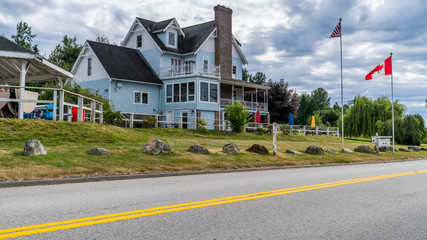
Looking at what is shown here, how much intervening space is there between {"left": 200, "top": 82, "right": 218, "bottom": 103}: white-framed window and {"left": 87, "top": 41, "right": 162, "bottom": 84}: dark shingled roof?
4668 millimetres

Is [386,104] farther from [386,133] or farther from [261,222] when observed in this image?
[261,222]

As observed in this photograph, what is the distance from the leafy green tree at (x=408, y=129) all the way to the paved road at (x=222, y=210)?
33.1 meters

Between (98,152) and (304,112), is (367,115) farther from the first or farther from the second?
(98,152)

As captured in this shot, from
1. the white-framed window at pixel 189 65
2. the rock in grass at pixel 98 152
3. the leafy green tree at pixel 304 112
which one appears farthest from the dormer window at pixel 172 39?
the leafy green tree at pixel 304 112

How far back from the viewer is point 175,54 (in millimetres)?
39062

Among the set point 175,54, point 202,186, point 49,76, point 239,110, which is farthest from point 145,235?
point 175,54

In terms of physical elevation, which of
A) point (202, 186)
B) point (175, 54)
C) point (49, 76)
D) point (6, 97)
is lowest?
point (202, 186)

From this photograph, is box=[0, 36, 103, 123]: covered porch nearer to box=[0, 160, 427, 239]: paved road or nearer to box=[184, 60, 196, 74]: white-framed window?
box=[0, 160, 427, 239]: paved road

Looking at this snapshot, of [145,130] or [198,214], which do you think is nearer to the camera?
[198,214]

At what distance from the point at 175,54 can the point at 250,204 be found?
33.5 m

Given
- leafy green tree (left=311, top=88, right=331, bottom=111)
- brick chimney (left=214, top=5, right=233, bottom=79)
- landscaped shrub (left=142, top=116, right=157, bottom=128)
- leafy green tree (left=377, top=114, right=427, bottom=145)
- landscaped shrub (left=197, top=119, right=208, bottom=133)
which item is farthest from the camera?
leafy green tree (left=311, top=88, right=331, bottom=111)

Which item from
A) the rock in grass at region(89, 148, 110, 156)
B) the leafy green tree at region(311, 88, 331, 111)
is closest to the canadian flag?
the rock in grass at region(89, 148, 110, 156)

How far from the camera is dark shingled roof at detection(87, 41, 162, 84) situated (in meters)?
35.0

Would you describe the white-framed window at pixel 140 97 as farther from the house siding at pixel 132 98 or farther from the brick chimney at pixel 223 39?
the brick chimney at pixel 223 39
